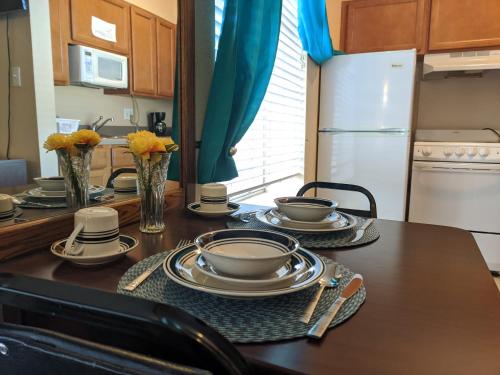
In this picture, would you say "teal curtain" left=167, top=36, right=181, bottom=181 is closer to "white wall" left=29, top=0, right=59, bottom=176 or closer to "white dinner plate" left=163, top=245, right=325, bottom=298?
"white wall" left=29, top=0, right=59, bottom=176

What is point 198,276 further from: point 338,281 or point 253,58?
point 253,58

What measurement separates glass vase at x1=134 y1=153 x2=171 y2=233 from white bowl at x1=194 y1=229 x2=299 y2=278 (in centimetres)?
34

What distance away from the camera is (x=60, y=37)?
3.31ft

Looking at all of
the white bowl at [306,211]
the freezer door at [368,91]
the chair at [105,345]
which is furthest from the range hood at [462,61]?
the chair at [105,345]

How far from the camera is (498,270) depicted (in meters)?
2.73

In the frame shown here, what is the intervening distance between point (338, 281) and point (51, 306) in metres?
0.45

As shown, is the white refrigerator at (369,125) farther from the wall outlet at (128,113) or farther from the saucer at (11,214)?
the saucer at (11,214)

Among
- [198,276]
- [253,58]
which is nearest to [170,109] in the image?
[253,58]

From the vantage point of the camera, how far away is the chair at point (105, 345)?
32cm

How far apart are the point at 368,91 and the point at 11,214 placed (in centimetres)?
255

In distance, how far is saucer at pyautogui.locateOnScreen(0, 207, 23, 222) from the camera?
31.8 inches

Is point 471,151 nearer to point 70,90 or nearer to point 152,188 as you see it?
point 152,188

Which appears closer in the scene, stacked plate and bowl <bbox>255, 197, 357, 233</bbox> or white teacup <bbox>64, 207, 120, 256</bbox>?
white teacup <bbox>64, 207, 120, 256</bbox>

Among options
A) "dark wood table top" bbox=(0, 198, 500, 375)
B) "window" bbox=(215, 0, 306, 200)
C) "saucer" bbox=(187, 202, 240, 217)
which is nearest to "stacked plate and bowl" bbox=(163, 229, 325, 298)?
"dark wood table top" bbox=(0, 198, 500, 375)
